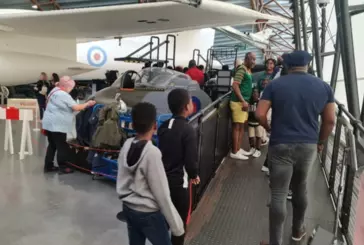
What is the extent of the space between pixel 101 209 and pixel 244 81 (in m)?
2.81

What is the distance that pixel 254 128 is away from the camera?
580cm

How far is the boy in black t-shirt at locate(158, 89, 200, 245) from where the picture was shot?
7.97ft

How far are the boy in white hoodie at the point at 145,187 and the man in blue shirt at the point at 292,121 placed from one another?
1.03 meters

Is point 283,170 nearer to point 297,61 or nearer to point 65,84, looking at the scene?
point 297,61

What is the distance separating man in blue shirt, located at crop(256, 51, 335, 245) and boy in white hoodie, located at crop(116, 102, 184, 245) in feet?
3.37

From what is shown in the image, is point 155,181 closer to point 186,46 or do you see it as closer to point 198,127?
point 198,127

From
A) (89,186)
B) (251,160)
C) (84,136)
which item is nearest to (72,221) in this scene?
(89,186)

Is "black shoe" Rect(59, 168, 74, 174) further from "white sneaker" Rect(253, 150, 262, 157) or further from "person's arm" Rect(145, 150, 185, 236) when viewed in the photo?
"person's arm" Rect(145, 150, 185, 236)

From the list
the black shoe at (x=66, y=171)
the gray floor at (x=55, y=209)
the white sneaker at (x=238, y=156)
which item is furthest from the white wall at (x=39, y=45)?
the white sneaker at (x=238, y=156)

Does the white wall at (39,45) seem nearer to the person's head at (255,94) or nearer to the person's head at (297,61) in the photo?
the person's head at (255,94)

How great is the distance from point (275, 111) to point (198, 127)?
39.2 inches

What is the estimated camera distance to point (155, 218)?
196cm

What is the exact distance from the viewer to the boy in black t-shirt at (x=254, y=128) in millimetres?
5624

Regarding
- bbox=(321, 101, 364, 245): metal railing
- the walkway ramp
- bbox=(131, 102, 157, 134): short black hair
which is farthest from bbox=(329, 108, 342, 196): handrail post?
bbox=(131, 102, 157, 134): short black hair
